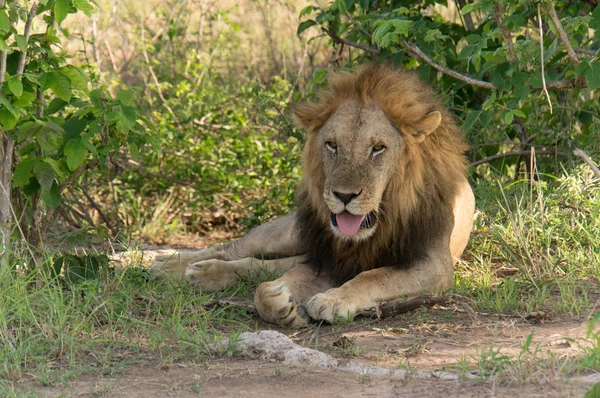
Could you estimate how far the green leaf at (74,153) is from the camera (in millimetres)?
4047

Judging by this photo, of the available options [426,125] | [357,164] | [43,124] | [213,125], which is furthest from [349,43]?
[43,124]

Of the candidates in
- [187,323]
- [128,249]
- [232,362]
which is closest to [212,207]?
[128,249]

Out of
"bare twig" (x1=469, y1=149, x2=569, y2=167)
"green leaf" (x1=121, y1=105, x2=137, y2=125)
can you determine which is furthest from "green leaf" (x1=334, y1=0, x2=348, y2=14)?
"green leaf" (x1=121, y1=105, x2=137, y2=125)

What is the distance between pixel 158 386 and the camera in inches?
124

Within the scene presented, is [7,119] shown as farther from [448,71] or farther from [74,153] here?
[448,71]

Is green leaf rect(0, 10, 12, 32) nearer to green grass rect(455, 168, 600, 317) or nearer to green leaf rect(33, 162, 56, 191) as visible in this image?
green leaf rect(33, 162, 56, 191)

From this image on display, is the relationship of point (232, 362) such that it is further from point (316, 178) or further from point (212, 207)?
point (212, 207)

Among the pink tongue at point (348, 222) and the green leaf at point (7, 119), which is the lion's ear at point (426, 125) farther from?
the green leaf at point (7, 119)

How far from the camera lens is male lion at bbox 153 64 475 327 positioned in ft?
14.3

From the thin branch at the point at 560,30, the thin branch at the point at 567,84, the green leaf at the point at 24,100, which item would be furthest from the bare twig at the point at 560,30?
the green leaf at the point at 24,100

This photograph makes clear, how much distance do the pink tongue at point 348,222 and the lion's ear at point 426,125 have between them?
55cm

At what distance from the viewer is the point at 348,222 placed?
442cm

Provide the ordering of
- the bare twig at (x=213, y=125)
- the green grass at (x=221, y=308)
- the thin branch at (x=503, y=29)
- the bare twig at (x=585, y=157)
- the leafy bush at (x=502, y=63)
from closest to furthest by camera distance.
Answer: the bare twig at (x=585, y=157)
the green grass at (x=221, y=308)
the thin branch at (x=503, y=29)
the leafy bush at (x=502, y=63)
the bare twig at (x=213, y=125)

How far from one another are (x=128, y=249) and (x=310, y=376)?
253cm
